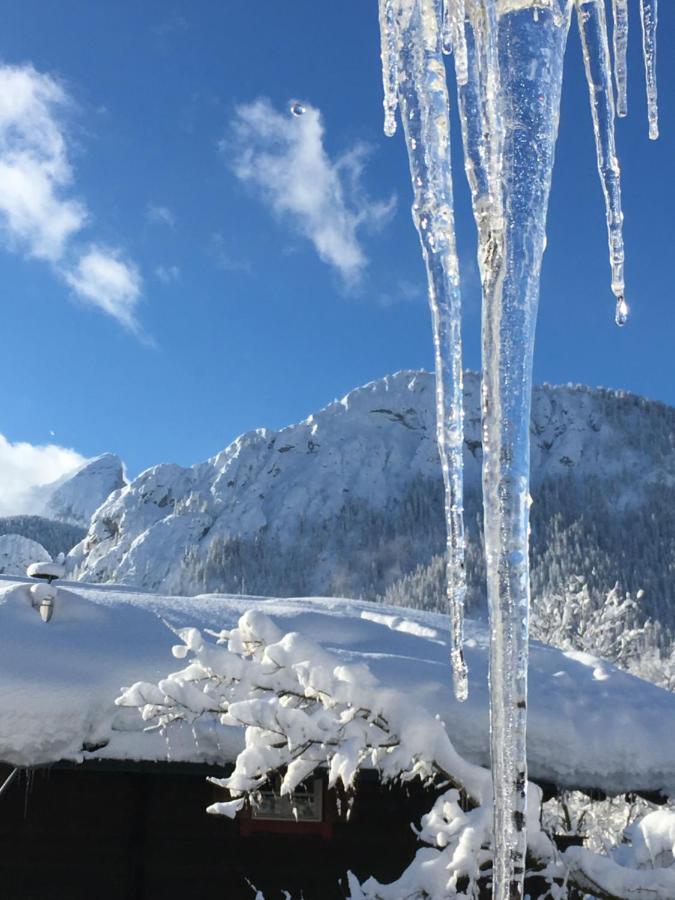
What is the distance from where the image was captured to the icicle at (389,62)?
211 cm

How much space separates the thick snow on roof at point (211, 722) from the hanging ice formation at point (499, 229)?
3.69m

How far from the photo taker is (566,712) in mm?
6281

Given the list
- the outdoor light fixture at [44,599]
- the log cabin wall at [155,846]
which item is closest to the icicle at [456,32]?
the log cabin wall at [155,846]

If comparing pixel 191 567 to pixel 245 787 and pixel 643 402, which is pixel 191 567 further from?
pixel 245 787

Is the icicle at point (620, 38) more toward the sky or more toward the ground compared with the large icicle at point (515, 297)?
more toward the sky

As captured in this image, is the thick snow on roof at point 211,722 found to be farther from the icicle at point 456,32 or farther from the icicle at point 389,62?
the icicle at point 456,32

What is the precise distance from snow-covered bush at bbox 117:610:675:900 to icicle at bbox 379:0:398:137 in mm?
2512

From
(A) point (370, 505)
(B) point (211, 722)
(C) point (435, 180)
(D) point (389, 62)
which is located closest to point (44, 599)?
(B) point (211, 722)

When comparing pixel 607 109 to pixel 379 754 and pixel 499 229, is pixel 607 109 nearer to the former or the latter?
pixel 499 229

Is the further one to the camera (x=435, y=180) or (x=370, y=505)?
(x=370, y=505)

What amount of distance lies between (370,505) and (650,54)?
152m

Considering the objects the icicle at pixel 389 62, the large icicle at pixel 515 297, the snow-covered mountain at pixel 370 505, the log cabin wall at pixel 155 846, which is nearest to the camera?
the large icicle at pixel 515 297

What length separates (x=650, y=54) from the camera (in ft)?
7.77

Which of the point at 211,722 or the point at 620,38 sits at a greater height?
the point at 620,38
